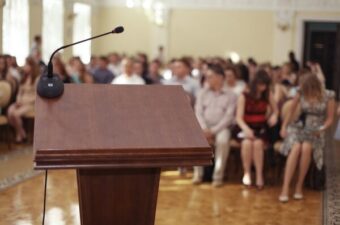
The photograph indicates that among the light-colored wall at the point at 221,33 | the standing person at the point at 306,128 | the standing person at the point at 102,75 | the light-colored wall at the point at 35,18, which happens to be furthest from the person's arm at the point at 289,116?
the light-colored wall at the point at 221,33

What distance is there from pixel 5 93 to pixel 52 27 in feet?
15.4

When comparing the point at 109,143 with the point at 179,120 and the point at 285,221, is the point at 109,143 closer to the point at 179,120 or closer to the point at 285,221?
the point at 179,120

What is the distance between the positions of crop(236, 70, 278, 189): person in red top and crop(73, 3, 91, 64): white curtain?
6696mm

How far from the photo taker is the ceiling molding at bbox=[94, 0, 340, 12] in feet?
49.4

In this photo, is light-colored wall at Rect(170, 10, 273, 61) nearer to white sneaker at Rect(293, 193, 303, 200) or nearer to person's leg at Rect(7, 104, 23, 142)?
person's leg at Rect(7, 104, 23, 142)

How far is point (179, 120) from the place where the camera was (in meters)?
2.94

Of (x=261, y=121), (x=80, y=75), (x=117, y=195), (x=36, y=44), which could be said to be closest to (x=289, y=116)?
(x=261, y=121)

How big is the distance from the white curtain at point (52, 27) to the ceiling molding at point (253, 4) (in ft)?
9.85

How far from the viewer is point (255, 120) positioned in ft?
19.8

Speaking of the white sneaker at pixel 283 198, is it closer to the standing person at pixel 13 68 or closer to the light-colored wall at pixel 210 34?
the standing person at pixel 13 68

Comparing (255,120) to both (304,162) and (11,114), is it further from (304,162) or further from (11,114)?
(11,114)

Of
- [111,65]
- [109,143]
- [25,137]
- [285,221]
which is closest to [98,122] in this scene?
[109,143]

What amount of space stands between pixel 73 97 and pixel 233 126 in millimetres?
3457

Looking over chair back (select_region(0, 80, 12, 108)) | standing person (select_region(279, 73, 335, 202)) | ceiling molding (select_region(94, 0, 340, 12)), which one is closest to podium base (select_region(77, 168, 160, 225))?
standing person (select_region(279, 73, 335, 202))
